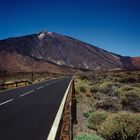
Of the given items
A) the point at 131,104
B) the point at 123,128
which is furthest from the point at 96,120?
the point at 131,104

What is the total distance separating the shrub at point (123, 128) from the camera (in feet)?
30.8

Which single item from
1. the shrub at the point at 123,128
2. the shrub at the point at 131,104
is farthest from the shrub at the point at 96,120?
the shrub at the point at 131,104

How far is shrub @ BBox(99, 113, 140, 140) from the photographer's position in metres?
9.39

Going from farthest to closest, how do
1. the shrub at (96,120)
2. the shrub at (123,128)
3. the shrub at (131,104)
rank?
the shrub at (131,104) → the shrub at (96,120) → the shrub at (123,128)

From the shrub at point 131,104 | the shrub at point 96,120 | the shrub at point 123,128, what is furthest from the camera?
the shrub at point 131,104

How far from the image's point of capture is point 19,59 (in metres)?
159

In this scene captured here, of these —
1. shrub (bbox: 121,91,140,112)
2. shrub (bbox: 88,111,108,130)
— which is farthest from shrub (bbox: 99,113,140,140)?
shrub (bbox: 121,91,140,112)

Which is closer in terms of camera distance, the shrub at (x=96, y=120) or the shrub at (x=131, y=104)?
the shrub at (x=96, y=120)

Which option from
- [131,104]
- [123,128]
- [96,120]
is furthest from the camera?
[131,104]

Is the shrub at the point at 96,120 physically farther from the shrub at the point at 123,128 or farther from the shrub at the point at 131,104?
the shrub at the point at 131,104

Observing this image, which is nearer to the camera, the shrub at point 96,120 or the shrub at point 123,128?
the shrub at point 123,128

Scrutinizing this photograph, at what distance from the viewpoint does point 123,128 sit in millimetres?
9617

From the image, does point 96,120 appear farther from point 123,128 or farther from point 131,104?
point 131,104

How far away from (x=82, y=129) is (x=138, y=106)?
582cm
